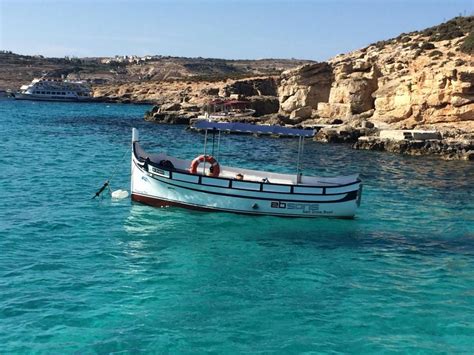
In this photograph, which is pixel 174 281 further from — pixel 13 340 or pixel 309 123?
pixel 309 123

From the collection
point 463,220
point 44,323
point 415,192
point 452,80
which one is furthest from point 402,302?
point 452,80

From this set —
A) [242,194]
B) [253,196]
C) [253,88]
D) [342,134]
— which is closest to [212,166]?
[242,194]

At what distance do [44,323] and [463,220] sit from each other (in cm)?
1590

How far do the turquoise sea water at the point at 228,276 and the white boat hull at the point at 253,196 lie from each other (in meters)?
0.41

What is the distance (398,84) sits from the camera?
46.8 metres

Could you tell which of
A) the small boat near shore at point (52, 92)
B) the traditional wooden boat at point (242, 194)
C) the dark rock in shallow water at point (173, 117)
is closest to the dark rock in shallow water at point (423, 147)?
the traditional wooden boat at point (242, 194)

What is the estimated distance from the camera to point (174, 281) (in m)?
13.8

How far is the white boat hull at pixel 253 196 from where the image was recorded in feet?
67.3

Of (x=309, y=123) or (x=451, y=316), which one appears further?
(x=309, y=123)

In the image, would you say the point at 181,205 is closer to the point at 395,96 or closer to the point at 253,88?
the point at 395,96

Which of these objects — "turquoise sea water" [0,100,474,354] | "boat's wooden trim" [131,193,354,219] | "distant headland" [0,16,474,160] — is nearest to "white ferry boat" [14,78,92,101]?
"distant headland" [0,16,474,160]

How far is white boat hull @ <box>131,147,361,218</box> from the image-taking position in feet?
67.3

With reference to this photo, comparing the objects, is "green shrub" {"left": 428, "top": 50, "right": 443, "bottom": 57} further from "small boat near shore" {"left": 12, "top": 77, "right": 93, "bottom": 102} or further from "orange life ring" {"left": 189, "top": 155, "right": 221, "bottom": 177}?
"small boat near shore" {"left": 12, "top": 77, "right": 93, "bottom": 102}

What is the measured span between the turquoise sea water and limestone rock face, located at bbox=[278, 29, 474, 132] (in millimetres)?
17109
